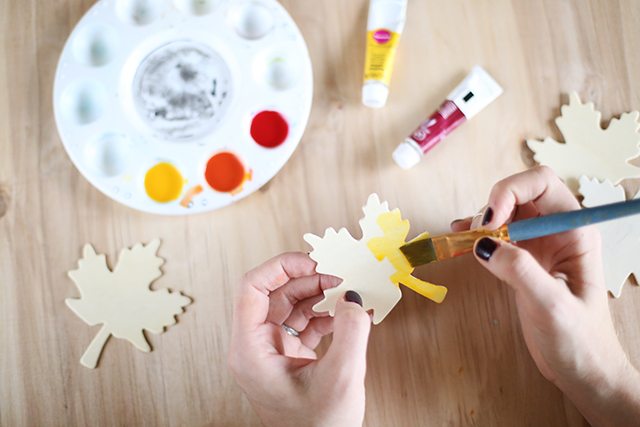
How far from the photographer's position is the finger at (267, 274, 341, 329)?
747 millimetres

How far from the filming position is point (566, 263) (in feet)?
2.22

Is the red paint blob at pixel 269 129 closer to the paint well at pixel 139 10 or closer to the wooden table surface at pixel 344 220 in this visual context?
the wooden table surface at pixel 344 220

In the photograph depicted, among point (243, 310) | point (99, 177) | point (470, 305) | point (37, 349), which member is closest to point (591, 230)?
point (470, 305)

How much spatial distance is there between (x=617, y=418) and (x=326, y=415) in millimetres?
387

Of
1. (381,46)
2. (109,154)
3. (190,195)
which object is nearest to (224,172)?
(190,195)

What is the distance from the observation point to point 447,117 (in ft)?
2.62

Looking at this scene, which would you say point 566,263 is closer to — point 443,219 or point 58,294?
point 443,219

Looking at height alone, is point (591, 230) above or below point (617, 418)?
above

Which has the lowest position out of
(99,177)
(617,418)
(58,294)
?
(617,418)

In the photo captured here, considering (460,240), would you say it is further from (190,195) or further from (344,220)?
(190,195)

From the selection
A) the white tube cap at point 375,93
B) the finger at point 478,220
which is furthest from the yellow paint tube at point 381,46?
the finger at point 478,220

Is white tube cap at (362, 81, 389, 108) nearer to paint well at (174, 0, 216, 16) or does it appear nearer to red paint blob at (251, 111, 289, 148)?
red paint blob at (251, 111, 289, 148)

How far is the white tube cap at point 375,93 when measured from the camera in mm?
814

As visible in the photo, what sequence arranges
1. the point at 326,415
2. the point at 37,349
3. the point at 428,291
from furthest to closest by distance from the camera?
the point at 37,349 < the point at 428,291 < the point at 326,415
